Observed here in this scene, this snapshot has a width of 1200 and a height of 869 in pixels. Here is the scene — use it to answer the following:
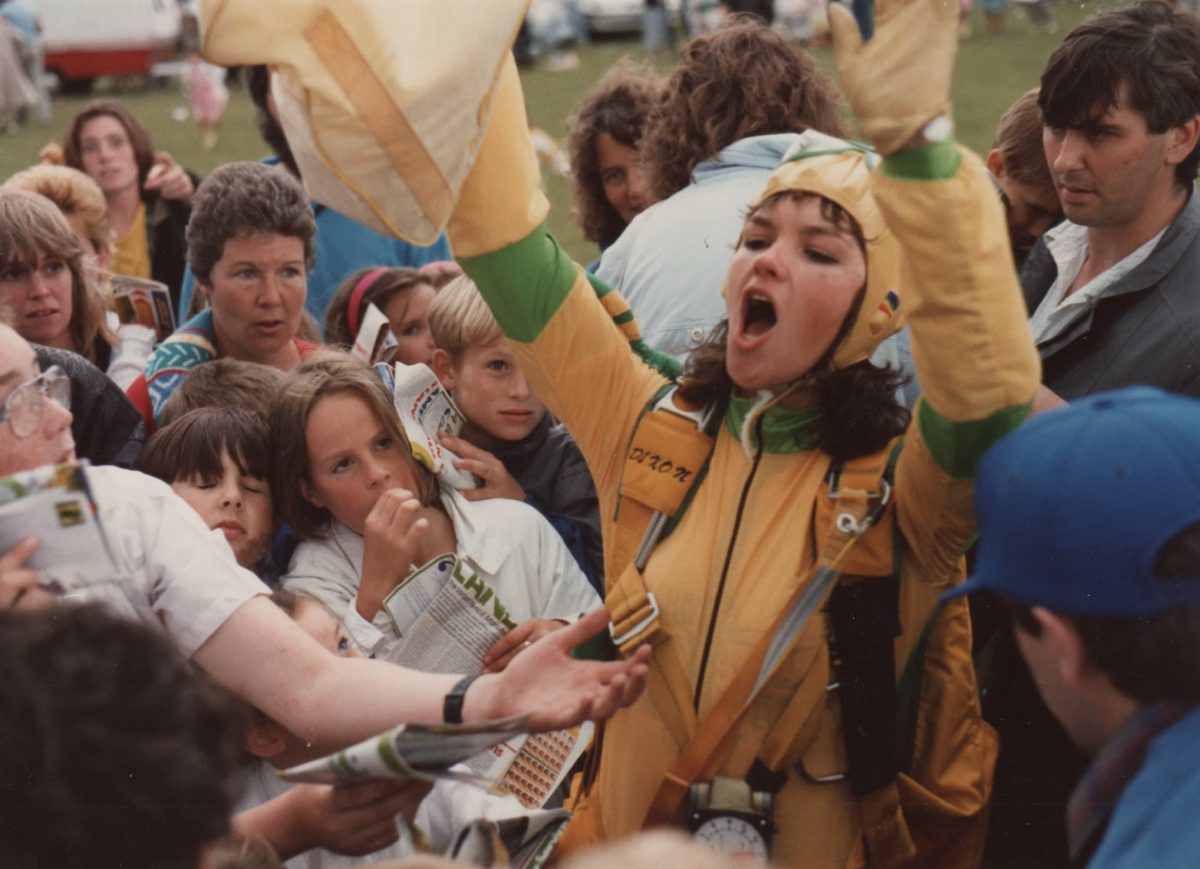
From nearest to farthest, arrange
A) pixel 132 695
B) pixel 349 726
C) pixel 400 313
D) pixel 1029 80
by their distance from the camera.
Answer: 1. pixel 132 695
2. pixel 349 726
3. pixel 400 313
4. pixel 1029 80

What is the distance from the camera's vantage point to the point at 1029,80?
56.4 ft

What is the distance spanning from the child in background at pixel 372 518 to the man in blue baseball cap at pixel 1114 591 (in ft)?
4.82

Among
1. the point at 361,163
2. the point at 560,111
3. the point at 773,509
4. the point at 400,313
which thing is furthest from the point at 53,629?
the point at 560,111

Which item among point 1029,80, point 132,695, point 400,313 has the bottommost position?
point 1029,80

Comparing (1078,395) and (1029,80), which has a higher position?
(1078,395)

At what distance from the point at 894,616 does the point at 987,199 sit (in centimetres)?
69

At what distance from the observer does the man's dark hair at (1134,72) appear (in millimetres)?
3176

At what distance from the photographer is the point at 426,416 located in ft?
11.8

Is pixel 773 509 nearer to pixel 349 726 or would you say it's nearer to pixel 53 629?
pixel 349 726

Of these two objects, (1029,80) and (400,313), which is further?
(1029,80)

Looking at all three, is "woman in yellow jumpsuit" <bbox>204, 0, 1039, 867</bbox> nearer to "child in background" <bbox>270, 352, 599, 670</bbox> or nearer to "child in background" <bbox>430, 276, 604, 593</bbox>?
"child in background" <bbox>270, 352, 599, 670</bbox>

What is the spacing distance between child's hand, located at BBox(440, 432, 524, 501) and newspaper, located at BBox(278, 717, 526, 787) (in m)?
1.51

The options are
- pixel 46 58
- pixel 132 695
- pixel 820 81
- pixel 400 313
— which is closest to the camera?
pixel 132 695

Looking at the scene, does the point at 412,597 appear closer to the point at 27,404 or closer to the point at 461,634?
the point at 461,634
